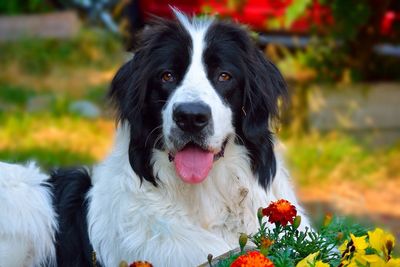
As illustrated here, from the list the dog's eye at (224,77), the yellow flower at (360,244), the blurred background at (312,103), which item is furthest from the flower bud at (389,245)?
the blurred background at (312,103)

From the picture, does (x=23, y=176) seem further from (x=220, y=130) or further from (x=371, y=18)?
(x=371, y=18)

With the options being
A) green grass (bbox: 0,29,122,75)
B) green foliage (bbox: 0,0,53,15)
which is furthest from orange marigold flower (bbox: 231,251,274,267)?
green foliage (bbox: 0,0,53,15)

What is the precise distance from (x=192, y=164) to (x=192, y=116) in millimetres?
332

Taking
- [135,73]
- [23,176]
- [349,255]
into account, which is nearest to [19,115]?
[23,176]

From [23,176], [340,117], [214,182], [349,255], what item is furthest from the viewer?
[340,117]

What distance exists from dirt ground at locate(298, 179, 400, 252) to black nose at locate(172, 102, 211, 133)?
10.9ft

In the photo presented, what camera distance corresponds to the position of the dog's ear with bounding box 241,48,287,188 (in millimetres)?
3801

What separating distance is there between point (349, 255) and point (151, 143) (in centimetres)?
130

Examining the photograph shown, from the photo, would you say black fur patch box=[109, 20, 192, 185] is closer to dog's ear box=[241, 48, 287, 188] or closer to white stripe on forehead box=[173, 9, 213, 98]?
white stripe on forehead box=[173, 9, 213, 98]

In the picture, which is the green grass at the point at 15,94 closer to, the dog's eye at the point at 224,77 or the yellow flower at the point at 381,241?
the dog's eye at the point at 224,77

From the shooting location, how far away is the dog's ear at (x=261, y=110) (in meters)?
3.80

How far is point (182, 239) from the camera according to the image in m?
3.77

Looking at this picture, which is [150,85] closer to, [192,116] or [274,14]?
[192,116]

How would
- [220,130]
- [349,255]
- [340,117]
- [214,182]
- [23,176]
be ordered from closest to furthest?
[349,255] < [220,130] < [214,182] < [23,176] < [340,117]
